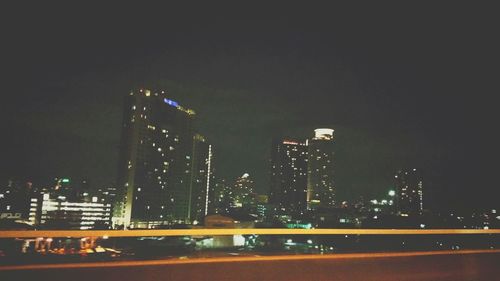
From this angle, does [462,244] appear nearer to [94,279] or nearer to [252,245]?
[252,245]

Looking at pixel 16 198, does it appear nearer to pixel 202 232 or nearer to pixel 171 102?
pixel 171 102

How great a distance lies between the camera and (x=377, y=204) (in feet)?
448

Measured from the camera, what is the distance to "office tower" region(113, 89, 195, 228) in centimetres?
14738

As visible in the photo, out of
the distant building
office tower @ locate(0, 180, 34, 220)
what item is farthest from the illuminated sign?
office tower @ locate(0, 180, 34, 220)

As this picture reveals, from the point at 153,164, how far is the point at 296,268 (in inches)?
6327

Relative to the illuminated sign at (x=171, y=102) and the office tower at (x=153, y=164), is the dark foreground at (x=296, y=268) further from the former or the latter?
the illuminated sign at (x=171, y=102)

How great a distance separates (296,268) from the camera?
7.73 meters

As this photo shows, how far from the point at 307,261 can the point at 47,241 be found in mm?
4146

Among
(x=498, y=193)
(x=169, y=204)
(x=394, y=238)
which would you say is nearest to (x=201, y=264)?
(x=394, y=238)

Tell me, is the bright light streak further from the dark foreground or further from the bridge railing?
the dark foreground

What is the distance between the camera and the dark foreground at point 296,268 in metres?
6.46

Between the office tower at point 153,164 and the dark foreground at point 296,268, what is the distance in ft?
443

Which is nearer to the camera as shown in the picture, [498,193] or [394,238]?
[394,238]

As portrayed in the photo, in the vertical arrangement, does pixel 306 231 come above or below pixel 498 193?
below
